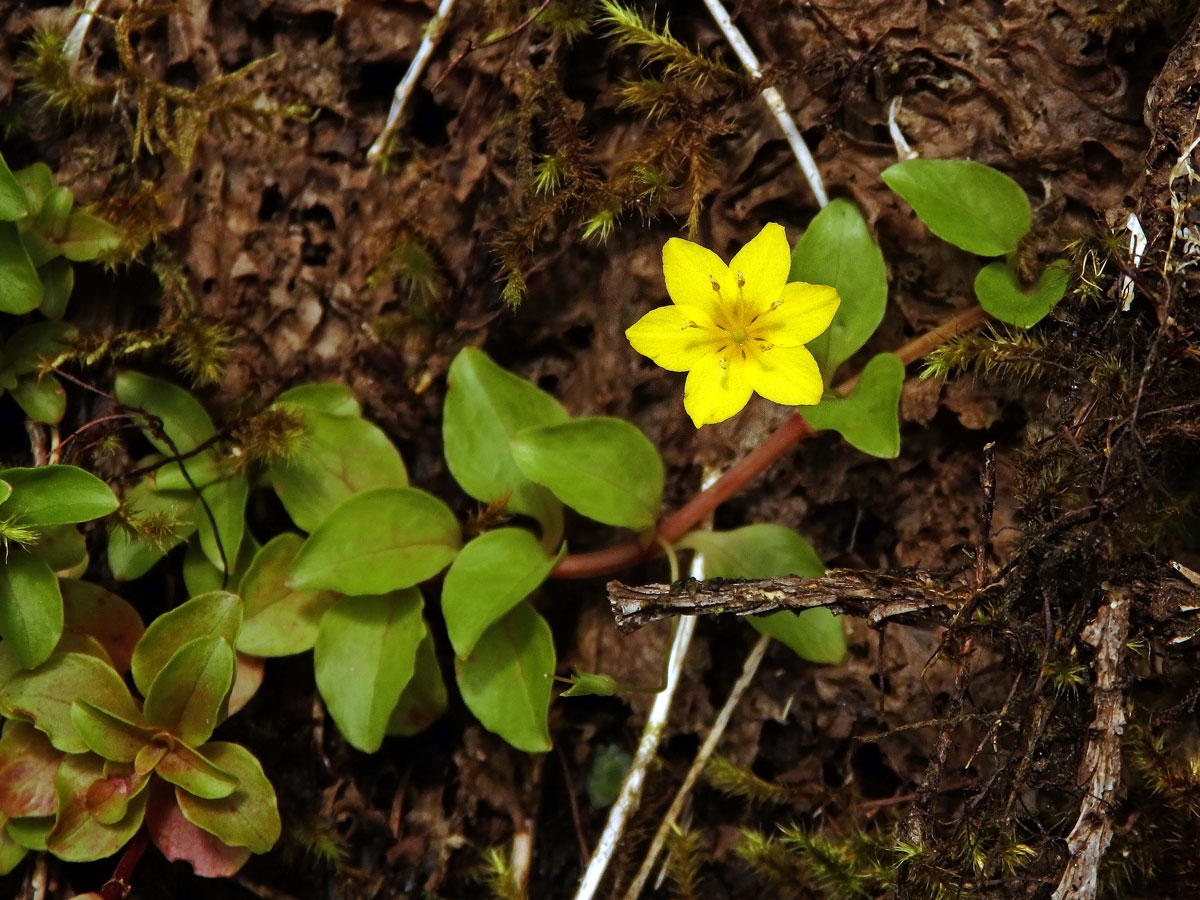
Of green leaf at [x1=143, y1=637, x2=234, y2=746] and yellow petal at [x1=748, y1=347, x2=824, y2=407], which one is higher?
yellow petal at [x1=748, y1=347, x2=824, y2=407]

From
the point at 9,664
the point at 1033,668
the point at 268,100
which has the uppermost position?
the point at 268,100

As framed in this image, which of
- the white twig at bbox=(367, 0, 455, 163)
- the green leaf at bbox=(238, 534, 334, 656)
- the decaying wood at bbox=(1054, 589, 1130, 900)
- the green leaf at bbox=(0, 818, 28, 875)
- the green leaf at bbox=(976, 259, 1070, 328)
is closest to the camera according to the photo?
the decaying wood at bbox=(1054, 589, 1130, 900)

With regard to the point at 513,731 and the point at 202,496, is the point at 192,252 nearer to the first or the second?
the point at 202,496

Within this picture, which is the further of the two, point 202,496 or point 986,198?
point 202,496

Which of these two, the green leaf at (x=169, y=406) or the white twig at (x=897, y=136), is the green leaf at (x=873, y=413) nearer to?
the white twig at (x=897, y=136)

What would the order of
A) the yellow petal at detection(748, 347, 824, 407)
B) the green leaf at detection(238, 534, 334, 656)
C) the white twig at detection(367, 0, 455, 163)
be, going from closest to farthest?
1. the yellow petal at detection(748, 347, 824, 407)
2. the green leaf at detection(238, 534, 334, 656)
3. the white twig at detection(367, 0, 455, 163)

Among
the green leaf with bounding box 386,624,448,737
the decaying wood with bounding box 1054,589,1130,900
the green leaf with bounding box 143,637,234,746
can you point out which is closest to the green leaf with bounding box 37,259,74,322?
the green leaf with bounding box 143,637,234,746

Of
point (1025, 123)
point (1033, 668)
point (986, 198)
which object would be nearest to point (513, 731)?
→ point (1033, 668)

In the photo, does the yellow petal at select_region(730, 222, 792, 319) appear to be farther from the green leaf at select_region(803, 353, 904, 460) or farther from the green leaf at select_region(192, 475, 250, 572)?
the green leaf at select_region(192, 475, 250, 572)
